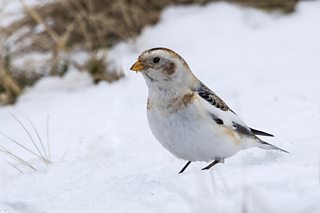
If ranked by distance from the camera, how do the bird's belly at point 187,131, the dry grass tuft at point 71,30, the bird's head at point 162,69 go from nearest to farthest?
the bird's belly at point 187,131
the bird's head at point 162,69
the dry grass tuft at point 71,30

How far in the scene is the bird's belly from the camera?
3.63 metres

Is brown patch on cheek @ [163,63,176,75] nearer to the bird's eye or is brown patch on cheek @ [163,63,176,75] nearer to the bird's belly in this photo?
the bird's eye

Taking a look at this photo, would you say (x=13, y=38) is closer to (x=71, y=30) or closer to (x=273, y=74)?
(x=71, y=30)

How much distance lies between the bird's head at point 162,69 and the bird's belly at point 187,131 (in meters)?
0.16

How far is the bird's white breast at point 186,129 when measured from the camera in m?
3.63

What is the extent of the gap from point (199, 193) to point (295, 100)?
240 centimetres

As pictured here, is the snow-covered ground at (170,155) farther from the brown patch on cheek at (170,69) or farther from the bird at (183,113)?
the brown patch on cheek at (170,69)

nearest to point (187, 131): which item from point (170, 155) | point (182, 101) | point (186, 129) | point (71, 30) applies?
point (186, 129)

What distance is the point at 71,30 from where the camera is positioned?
21.1ft

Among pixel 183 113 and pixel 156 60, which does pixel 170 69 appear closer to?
pixel 156 60

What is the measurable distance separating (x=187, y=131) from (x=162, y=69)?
0.36 meters

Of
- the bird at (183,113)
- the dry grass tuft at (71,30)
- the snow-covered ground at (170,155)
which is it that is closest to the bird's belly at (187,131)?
the bird at (183,113)

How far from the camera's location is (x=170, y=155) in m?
4.54

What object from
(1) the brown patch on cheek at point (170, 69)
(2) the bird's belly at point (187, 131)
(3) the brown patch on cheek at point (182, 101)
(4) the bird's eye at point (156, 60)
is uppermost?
(4) the bird's eye at point (156, 60)
